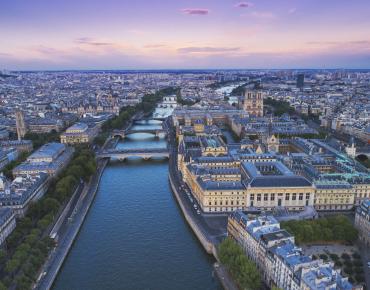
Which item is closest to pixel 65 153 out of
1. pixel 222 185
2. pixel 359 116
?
pixel 222 185

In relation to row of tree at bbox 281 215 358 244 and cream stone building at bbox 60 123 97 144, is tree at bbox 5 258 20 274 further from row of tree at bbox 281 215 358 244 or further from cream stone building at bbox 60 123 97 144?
cream stone building at bbox 60 123 97 144

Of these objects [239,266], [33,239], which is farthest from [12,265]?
[239,266]

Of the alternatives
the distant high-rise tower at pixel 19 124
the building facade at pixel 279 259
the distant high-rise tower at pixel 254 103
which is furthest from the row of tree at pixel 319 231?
the distant high-rise tower at pixel 254 103

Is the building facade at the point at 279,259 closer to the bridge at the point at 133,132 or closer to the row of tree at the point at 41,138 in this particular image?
the row of tree at the point at 41,138

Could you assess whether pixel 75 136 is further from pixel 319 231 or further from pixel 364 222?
pixel 364 222

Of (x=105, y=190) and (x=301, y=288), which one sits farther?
(x=105, y=190)

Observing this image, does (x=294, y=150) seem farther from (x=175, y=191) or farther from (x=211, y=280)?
(x=211, y=280)
